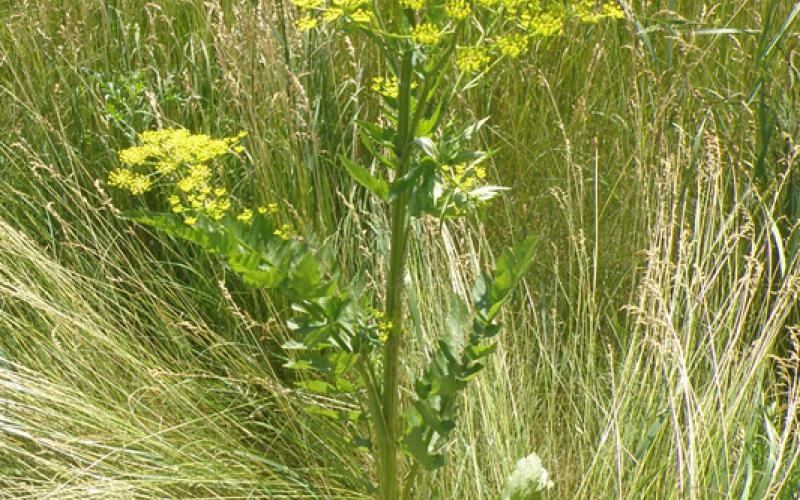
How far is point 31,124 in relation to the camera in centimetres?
327

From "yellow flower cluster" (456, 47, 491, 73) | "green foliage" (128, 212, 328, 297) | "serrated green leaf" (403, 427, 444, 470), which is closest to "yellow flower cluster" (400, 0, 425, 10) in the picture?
"yellow flower cluster" (456, 47, 491, 73)

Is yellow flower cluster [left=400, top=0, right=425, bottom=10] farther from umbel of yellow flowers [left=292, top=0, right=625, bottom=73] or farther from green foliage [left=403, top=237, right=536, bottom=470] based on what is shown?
green foliage [left=403, top=237, right=536, bottom=470]

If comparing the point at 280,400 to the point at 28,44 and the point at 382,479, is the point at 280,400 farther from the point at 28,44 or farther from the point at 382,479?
the point at 28,44

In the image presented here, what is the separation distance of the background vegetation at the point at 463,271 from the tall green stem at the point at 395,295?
0.99ft

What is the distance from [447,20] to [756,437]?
1.39 metres

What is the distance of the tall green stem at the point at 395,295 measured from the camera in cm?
169

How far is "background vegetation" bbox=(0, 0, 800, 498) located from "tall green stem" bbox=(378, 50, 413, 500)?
0.30 meters

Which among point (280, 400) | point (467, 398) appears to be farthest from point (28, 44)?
point (467, 398)

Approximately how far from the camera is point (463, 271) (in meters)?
2.72

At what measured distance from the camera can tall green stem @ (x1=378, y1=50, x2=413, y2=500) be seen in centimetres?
169

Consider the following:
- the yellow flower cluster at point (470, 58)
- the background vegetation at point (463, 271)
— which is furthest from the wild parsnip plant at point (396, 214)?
the background vegetation at point (463, 271)

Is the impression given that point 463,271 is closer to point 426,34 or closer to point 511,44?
point 511,44

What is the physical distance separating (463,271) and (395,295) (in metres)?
0.91

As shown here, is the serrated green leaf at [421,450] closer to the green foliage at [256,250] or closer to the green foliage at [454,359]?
the green foliage at [454,359]
